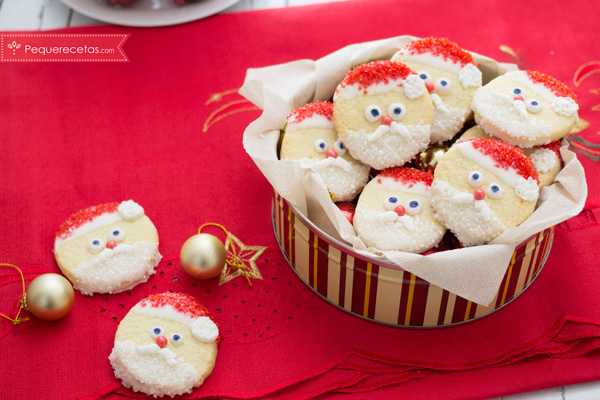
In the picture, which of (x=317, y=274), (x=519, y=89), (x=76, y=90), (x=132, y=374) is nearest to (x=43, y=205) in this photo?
(x=76, y=90)

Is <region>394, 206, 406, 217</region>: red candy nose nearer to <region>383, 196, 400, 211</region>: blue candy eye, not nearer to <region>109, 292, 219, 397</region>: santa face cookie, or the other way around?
<region>383, 196, 400, 211</region>: blue candy eye

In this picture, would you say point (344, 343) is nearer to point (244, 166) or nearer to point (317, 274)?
point (317, 274)

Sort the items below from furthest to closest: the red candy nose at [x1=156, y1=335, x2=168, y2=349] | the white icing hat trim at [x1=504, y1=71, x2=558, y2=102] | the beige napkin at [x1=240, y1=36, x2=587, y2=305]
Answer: the white icing hat trim at [x1=504, y1=71, x2=558, y2=102] < the red candy nose at [x1=156, y1=335, x2=168, y2=349] < the beige napkin at [x1=240, y1=36, x2=587, y2=305]

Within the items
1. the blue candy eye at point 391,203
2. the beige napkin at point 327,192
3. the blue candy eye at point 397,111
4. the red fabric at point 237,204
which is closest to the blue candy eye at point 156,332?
the red fabric at point 237,204

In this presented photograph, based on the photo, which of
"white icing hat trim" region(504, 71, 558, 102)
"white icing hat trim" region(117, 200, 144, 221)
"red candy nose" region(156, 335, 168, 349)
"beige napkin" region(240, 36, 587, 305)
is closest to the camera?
"beige napkin" region(240, 36, 587, 305)

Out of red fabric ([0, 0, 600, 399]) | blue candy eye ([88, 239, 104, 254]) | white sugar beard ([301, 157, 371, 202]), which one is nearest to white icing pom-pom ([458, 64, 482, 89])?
white sugar beard ([301, 157, 371, 202])

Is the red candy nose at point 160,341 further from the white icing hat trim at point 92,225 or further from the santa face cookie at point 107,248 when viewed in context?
the white icing hat trim at point 92,225
